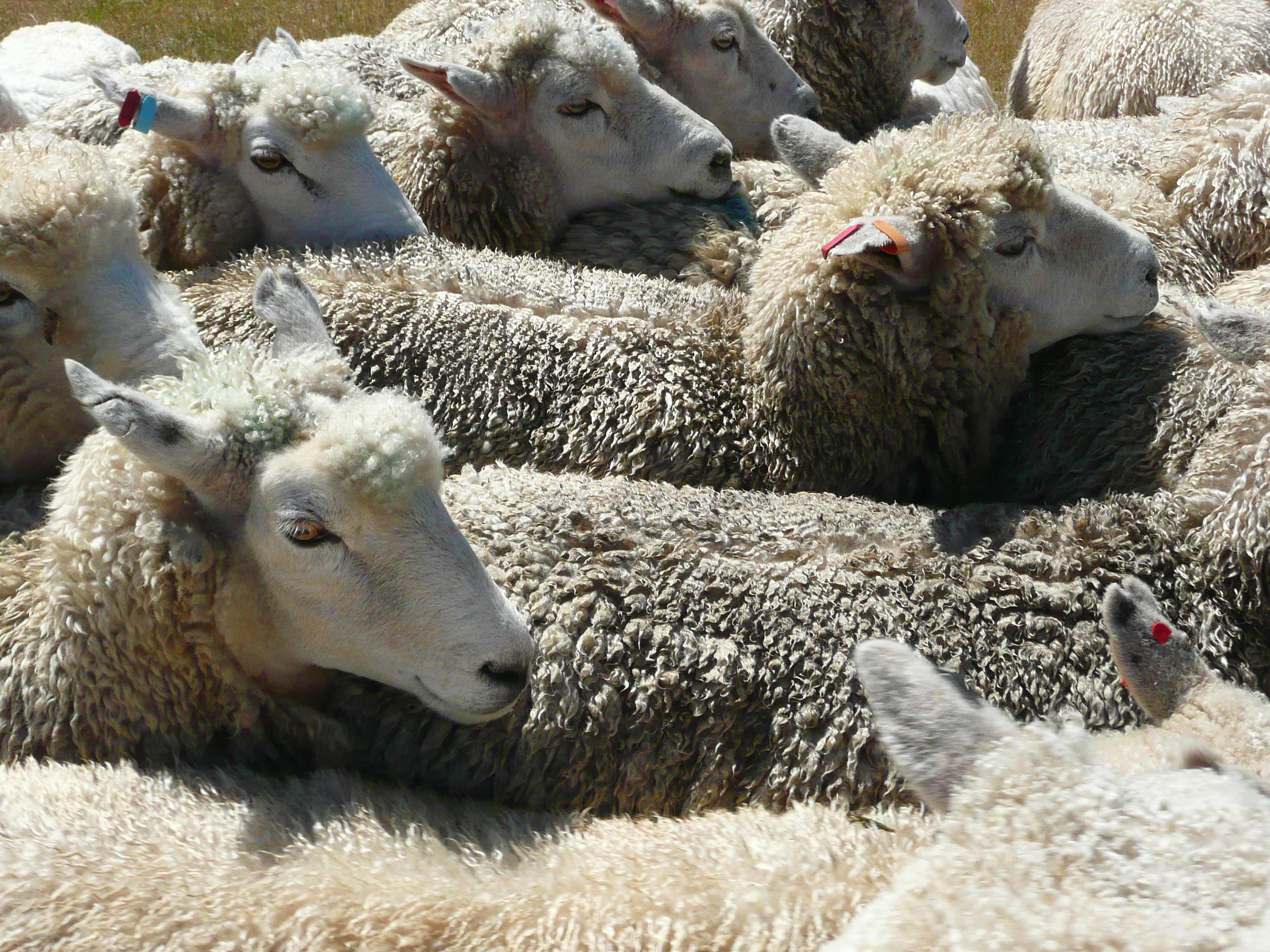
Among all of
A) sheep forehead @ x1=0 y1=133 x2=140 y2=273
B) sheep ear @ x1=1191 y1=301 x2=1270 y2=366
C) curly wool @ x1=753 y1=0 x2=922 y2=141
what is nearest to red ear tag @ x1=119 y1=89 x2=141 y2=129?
sheep forehead @ x1=0 y1=133 x2=140 y2=273

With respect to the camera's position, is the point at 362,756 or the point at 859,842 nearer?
the point at 859,842

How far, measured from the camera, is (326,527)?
2613 mm

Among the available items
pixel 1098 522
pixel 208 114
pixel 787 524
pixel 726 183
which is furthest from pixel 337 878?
pixel 726 183

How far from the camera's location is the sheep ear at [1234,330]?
323 centimetres

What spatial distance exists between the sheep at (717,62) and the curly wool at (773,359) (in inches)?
68.5

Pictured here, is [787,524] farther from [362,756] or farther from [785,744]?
[362,756]

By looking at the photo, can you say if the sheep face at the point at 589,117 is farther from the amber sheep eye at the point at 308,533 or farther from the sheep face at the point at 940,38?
the amber sheep eye at the point at 308,533

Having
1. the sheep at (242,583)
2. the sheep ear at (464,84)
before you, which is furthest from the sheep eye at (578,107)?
the sheep at (242,583)

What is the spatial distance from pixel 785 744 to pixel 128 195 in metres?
2.47

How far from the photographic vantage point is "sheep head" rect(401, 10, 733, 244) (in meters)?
4.82

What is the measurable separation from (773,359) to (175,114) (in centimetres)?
223

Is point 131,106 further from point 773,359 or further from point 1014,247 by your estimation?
point 1014,247

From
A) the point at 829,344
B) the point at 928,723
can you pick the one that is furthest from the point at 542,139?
the point at 928,723

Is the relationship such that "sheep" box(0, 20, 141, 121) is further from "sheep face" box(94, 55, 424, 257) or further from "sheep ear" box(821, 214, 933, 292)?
"sheep ear" box(821, 214, 933, 292)
